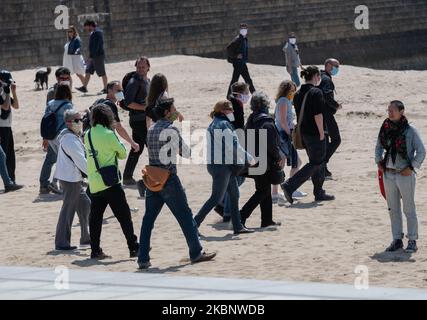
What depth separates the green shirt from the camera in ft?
38.9

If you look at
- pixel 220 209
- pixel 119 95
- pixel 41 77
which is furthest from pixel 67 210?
pixel 41 77

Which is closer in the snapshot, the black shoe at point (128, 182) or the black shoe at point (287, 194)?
the black shoe at point (287, 194)

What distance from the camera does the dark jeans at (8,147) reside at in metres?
16.8

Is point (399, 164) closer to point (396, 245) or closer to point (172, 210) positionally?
point (396, 245)

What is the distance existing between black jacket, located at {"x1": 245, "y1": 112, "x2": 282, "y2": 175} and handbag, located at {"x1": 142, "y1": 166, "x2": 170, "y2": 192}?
2.02 metres

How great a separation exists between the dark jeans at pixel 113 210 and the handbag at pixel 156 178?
551 mm

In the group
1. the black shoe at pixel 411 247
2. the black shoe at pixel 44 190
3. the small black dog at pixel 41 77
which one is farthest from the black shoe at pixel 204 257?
the small black dog at pixel 41 77

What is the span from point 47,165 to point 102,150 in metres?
4.38

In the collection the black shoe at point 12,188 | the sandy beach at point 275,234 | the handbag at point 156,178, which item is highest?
the handbag at point 156,178

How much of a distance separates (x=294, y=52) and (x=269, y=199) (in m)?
13.8

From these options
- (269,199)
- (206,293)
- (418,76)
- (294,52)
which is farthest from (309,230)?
(418,76)

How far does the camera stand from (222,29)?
37969 mm

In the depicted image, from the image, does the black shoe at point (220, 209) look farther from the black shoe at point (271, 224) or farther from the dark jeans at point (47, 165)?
the dark jeans at point (47, 165)
